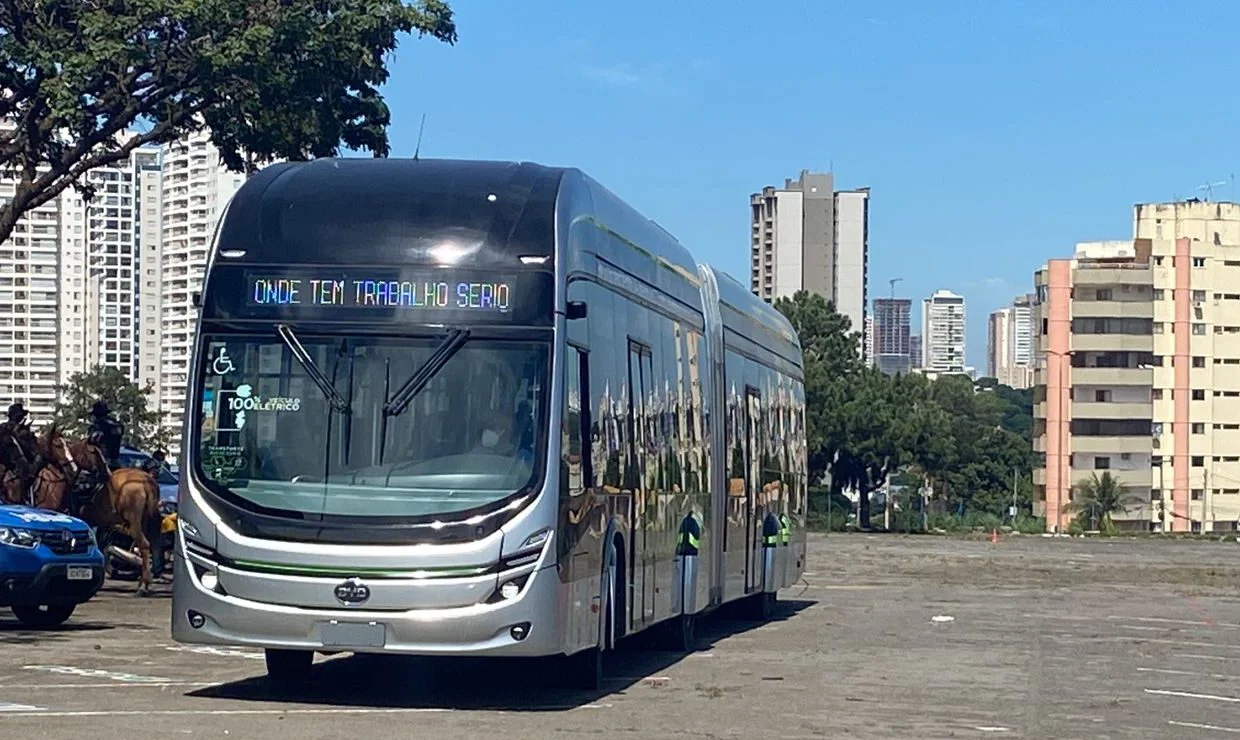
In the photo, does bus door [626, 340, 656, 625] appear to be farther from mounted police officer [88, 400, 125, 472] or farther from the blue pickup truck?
mounted police officer [88, 400, 125, 472]

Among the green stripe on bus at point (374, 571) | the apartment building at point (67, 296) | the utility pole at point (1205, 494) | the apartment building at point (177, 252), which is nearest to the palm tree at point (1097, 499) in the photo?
the utility pole at point (1205, 494)

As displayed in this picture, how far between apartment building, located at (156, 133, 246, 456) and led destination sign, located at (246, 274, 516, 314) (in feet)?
220

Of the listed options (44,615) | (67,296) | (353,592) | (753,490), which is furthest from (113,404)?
→ (353,592)

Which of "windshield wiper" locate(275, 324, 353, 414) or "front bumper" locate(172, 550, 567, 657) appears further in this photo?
"windshield wiper" locate(275, 324, 353, 414)

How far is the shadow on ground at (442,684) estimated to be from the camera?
12.9 meters

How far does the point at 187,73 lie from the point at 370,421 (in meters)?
15.8

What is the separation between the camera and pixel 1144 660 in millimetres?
18688

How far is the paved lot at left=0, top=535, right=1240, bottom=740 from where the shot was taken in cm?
1182

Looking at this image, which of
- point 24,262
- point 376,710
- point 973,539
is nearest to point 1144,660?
point 376,710

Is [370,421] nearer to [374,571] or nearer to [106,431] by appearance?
[374,571]

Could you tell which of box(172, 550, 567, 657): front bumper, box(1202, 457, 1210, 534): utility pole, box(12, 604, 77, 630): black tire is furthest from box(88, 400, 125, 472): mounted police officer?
box(1202, 457, 1210, 534): utility pole

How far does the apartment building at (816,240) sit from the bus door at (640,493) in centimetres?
16513

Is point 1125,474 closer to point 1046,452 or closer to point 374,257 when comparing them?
point 1046,452

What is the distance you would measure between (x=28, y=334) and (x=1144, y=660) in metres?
72.0
